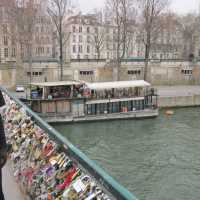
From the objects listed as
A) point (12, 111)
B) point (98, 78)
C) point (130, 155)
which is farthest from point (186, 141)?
point (98, 78)

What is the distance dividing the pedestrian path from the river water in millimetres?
7777

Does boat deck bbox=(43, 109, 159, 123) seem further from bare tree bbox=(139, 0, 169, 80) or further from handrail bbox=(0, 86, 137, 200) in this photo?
handrail bbox=(0, 86, 137, 200)

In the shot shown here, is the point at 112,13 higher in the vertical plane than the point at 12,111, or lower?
higher

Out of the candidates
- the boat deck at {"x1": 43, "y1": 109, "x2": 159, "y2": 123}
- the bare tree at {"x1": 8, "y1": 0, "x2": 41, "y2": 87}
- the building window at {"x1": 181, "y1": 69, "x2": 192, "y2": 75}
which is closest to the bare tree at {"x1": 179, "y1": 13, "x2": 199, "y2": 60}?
the building window at {"x1": 181, "y1": 69, "x2": 192, "y2": 75}

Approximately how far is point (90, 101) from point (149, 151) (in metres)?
8.89

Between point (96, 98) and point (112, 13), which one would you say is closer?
point (96, 98)

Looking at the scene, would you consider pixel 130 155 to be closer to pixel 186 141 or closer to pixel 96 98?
pixel 186 141

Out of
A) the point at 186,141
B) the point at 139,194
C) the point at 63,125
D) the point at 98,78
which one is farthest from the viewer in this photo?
the point at 98,78

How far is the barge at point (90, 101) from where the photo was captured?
26.8m

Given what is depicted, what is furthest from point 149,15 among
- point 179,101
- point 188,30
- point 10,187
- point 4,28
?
point 10,187

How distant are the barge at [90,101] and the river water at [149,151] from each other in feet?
2.43

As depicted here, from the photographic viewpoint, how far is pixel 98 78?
42.4m

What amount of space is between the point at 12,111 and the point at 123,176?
7.87 metres

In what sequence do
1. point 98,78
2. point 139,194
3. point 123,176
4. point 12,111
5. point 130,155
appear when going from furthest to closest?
point 98,78 < point 130,155 < point 123,176 < point 139,194 < point 12,111
